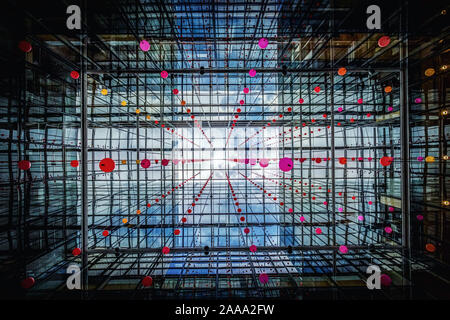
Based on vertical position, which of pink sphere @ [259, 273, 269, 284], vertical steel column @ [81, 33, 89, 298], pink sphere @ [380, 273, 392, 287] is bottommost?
pink sphere @ [259, 273, 269, 284]

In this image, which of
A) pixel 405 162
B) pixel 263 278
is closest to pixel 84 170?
pixel 263 278

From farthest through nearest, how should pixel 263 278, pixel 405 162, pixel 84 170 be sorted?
pixel 263 278, pixel 405 162, pixel 84 170

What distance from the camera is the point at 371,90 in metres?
12.0

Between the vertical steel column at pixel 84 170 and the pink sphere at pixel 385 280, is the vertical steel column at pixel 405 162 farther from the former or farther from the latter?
the vertical steel column at pixel 84 170

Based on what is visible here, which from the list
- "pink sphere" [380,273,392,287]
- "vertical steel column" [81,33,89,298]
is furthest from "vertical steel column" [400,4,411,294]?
"vertical steel column" [81,33,89,298]

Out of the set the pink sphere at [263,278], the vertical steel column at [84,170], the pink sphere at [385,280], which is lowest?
the pink sphere at [263,278]

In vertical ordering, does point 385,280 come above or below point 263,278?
above

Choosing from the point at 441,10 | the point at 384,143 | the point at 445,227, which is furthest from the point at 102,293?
the point at 384,143

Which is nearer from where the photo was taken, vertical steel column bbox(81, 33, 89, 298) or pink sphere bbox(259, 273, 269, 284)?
vertical steel column bbox(81, 33, 89, 298)

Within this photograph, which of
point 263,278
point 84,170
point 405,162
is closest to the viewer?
point 84,170

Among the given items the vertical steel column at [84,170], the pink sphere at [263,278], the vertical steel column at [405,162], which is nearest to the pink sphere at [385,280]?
the vertical steel column at [405,162]

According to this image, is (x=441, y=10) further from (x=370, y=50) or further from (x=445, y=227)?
(x=445, y=227)

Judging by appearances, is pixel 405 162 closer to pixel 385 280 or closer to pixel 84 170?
pixel 385 280

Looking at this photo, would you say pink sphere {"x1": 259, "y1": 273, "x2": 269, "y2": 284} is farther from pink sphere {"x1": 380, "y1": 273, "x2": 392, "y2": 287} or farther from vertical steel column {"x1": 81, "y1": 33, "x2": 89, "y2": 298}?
vertical steel column {"x1": 81, "y1": 33, "x2": 89, "y2": 298}
